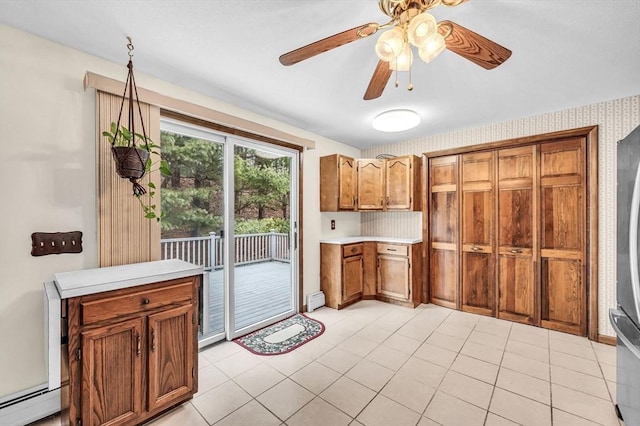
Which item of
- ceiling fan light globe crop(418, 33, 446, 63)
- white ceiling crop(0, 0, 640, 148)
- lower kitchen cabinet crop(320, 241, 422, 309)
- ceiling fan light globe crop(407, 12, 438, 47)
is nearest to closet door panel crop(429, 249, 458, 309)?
lower kitchen cabinet crop(320, 241, 422, 309)

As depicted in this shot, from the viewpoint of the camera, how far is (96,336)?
1424 millimetres

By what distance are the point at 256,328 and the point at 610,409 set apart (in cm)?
285

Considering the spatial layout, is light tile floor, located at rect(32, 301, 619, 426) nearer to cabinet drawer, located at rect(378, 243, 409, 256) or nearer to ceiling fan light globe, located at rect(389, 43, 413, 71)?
cabinet drawer, located at rect(378, 243, 409, 256)

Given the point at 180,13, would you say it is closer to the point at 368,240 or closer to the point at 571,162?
the point at 368,240

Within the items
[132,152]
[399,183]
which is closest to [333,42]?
[132,152]

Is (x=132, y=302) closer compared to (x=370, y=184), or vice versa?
(x=132, y=302)

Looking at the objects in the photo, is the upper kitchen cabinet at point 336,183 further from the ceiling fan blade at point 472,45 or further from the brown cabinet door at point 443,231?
the ceiling fan blade at point 472,45

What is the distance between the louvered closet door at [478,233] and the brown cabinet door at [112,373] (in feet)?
11.7

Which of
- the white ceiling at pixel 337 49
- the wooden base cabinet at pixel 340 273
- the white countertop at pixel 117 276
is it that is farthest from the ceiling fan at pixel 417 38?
the wooden base cabinet at pixel 340 273

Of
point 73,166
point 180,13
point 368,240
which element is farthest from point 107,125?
point 368,240

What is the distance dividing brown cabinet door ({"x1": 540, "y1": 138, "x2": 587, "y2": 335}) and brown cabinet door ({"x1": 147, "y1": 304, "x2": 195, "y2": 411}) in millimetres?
3580

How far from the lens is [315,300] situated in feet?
11.8

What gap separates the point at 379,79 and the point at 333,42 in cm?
46

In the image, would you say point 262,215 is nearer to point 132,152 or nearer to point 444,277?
point 132,152
